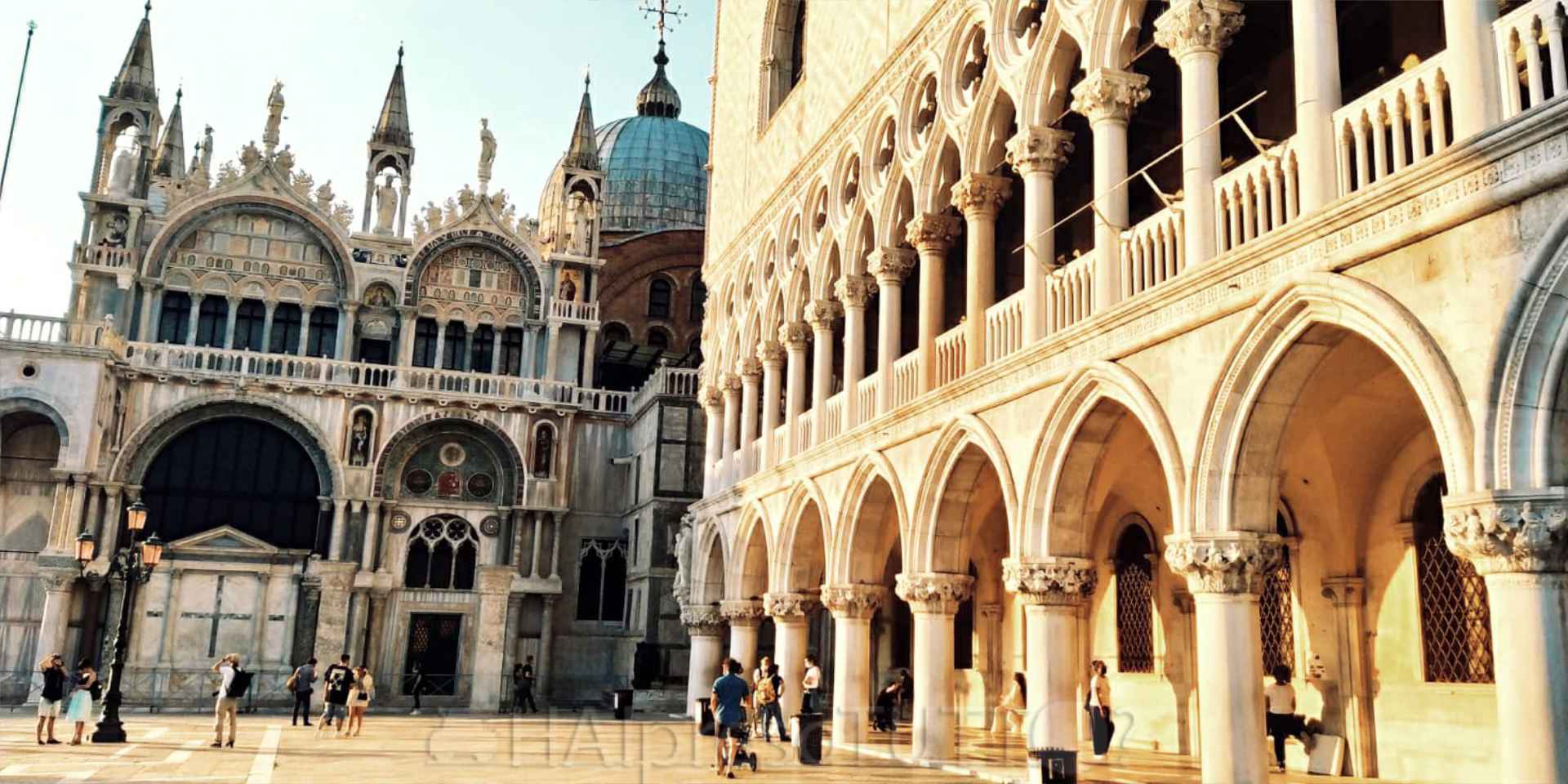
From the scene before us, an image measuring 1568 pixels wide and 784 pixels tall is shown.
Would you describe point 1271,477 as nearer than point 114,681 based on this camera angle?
Yes

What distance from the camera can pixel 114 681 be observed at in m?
17.7

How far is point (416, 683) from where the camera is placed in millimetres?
29156

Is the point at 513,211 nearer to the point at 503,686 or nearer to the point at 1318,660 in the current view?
the point at 503,686

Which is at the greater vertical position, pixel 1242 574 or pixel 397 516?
pixel 397 516

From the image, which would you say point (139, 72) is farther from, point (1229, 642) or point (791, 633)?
point (1229, 642)

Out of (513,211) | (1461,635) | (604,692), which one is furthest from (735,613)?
(513,211)

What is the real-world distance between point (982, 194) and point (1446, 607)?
21.7 ft

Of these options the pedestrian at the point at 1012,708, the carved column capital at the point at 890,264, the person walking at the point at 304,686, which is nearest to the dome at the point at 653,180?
the person walking at the point at 304,686

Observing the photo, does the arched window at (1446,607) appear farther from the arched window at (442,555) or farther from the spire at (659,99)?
the spire at (659,99)

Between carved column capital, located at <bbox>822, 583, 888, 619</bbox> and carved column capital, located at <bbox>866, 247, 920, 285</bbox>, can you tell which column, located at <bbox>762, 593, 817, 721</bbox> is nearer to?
carved column capital, located at <bbox>822, 583, 888, 619</bbox>

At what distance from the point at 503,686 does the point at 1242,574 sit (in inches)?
904

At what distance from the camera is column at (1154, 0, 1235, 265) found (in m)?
10.6

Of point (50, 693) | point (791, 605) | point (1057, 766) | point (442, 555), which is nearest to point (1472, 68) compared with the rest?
point (1057, 766)

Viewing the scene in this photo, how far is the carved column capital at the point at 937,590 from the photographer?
593 inches
